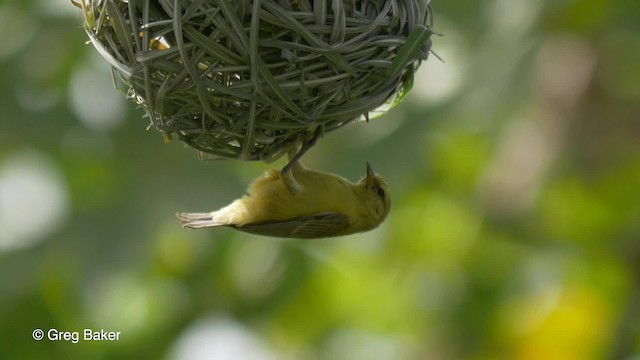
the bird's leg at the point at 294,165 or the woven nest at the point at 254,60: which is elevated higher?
the woven nest at the point at 254,60

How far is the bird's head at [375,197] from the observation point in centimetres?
328

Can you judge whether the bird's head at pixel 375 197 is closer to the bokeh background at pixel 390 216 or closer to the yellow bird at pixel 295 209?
the yellow bird at pixel 295 209

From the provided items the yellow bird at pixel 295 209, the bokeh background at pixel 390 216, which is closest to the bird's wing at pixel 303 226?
→ the yellow bird at pixel 295 209

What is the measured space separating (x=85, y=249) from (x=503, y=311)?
9.39 ft

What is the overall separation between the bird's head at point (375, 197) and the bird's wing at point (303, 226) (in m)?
0.16

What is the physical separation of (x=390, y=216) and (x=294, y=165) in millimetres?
3002

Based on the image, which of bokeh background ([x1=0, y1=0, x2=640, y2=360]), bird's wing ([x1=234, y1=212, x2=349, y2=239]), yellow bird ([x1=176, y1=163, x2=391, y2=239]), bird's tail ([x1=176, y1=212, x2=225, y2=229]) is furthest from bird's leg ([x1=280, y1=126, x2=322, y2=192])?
bokeh background ([x1=0, y1=0, x2=640, y2=360])

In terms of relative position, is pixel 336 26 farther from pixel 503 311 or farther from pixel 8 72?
pixel 503 311

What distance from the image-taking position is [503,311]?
→ 6.25 metres

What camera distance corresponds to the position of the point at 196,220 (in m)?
3.22

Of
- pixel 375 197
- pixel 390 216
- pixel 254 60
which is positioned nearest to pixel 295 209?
pixel 375 197

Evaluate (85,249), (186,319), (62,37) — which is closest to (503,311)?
(186,319)

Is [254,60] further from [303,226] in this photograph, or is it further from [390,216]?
[390,216]

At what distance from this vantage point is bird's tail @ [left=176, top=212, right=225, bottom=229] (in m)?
3.07
